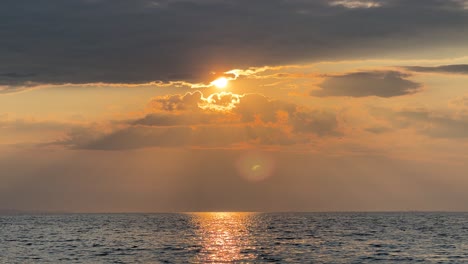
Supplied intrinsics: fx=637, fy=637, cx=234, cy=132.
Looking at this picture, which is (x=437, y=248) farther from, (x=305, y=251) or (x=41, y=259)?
(x=41, y=259)

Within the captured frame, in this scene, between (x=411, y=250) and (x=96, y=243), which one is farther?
(x=96, y=243)

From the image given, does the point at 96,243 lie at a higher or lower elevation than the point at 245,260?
higher

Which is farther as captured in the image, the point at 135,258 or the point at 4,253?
the point at 4,253

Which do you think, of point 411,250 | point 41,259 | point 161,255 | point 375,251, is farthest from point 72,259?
point 411,250

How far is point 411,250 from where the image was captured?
309ft

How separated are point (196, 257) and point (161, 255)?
17.5 ft

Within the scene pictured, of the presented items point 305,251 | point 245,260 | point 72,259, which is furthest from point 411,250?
point 72,259

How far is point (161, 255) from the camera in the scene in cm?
8656

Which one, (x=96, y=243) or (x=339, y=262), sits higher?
(x=96, y=243)

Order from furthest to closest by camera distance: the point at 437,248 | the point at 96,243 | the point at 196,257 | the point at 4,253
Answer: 1. the point at 96,243
2. the point at 437,248
3. the point at 4,253
4. the point at 196,257

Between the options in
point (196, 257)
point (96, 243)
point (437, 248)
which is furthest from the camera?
point (96, 243)

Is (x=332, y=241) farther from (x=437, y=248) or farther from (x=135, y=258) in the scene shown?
(x=135, y=258)

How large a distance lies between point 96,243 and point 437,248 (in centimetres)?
5639

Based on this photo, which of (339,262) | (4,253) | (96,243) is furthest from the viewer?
(96,243)
